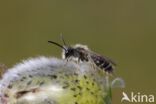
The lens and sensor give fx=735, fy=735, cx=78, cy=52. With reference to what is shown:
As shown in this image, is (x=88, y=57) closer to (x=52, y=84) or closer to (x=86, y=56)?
(x=86, y=56)

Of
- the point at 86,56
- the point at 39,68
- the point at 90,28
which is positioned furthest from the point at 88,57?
the point at 90,28

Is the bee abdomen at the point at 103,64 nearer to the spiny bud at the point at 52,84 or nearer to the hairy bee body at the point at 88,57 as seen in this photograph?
the hairy bee body at the point at 88,57

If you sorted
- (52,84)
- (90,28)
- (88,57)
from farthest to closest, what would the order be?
(90,28)
(88,57)
(52,84)

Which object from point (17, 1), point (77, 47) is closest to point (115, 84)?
point (77, 47)

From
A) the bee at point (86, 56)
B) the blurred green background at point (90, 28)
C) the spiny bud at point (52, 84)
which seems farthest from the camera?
the blurred green background at point (90, 28)

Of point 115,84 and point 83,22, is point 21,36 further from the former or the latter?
point 115,84

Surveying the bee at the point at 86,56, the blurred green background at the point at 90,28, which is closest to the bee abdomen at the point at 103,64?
the bee at the point at 86,56

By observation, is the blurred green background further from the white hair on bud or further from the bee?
the white hair on bud
